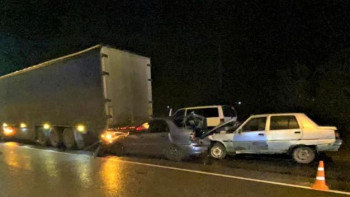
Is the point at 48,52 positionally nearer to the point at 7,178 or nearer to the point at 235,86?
the point at 235,86

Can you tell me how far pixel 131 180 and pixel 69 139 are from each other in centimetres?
790

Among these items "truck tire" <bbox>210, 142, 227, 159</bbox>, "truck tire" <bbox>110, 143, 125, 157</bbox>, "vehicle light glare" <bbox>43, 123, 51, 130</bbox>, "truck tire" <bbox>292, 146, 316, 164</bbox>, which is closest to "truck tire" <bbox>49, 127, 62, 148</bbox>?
"vehicle light glare" <bbox>43, 123, 51, 130</bbox>

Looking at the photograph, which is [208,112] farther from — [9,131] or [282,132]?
[9,131]

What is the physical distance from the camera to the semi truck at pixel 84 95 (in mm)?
13930

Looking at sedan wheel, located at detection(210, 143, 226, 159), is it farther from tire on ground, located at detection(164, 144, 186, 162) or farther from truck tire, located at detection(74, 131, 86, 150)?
truck tire, located at detection(74, 131, 86, 150)

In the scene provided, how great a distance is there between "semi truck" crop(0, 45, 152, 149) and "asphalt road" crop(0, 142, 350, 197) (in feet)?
7.30

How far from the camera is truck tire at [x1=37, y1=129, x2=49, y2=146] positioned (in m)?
17.6

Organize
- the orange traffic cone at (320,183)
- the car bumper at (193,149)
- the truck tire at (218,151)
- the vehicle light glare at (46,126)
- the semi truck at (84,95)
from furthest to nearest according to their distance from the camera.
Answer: the vehicle light glare at (46,126)
the semi truck at (84,95)
the truck tire at (218,151)
the car bumper at (193,149)
the orange traffic cone at (320,183)

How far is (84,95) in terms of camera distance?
14.8 m

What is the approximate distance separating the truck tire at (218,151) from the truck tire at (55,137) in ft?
24.5

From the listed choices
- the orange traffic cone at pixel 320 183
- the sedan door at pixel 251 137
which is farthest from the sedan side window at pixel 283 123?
the orange traffic cone at pixel 320 183

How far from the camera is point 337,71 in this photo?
51.0 feet

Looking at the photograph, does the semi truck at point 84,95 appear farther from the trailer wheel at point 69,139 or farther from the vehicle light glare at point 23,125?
the vehicle light glare at point 23,125

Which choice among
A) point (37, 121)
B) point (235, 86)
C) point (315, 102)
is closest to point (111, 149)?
point (37, 121)
